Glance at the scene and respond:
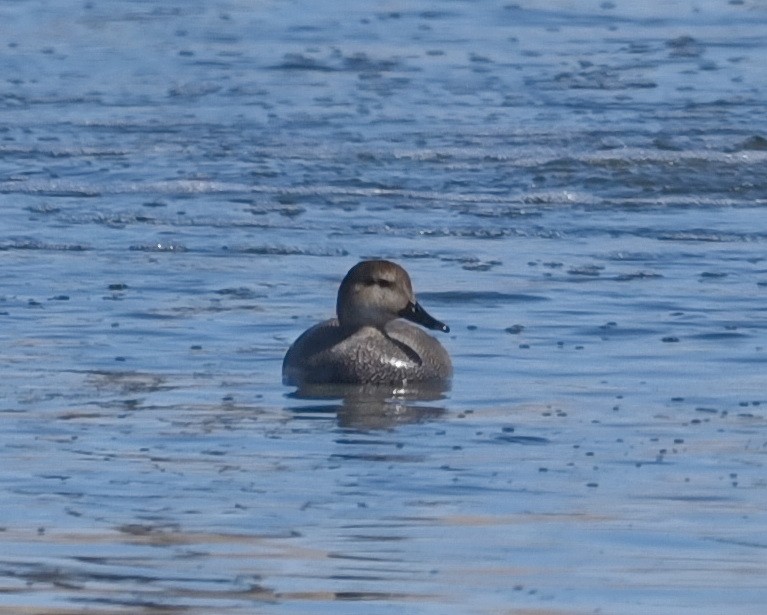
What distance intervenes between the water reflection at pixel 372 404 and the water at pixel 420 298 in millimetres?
37

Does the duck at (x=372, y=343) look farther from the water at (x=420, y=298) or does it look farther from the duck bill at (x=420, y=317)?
the water at (x=420, y=298)

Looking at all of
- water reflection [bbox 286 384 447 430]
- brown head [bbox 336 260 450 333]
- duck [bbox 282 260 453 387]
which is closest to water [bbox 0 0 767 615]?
water reflection [bbox 286 384 447 430]

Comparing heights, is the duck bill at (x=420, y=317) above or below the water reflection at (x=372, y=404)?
above

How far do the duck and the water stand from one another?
18 centimetres

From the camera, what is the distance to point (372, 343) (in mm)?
10227

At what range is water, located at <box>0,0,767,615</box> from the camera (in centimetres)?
687

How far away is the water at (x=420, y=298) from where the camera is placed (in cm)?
Result: 687

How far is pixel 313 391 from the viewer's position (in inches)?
390

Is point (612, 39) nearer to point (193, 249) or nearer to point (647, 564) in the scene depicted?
point (193, 249)

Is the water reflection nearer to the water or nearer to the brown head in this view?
the water

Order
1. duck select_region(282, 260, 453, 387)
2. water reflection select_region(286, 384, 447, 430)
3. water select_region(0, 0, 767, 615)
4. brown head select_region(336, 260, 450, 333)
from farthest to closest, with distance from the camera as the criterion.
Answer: brown head select_region(336, 260, 450, 333)
duck select_region(282, 260, 453, 387)
water reflection select_region(286, 384, 447, 430)
water select_region(0, 0, 767, 615)

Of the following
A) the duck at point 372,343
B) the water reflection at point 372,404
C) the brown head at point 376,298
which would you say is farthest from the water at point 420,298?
the brown head at point 376,298

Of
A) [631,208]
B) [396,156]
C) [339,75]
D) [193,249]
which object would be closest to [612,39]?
[339,75]

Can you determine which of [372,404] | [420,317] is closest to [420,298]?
[420,317]
